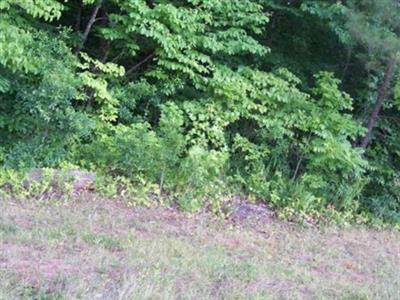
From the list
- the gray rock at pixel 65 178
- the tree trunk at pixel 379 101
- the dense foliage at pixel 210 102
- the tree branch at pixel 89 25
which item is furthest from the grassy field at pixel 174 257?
the tree branch at pixel 89 25

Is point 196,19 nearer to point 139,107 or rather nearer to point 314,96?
point 139,107

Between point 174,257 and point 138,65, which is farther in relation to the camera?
point 138,65

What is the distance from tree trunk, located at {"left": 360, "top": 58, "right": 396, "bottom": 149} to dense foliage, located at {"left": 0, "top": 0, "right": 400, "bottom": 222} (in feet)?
0.08

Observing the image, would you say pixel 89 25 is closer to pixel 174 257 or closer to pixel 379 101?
pixel 379 101

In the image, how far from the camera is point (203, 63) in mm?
10086

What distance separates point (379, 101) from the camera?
10.1m

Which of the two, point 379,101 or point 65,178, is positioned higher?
point 379,101

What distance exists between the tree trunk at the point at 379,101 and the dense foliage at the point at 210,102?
0.03 metres

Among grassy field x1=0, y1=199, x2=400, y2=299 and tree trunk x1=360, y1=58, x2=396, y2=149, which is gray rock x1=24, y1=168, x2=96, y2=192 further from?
tree trunk x1=360, y1=58, x2=396, y2=149

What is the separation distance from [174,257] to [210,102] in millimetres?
4601

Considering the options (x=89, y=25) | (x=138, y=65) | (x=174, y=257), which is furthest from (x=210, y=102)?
(x=174, y=257)

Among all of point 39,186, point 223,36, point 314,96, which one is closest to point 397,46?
point 314,96

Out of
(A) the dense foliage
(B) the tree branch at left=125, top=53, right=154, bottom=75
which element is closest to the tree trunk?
(A) the dense foliage

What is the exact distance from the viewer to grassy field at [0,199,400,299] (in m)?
4.50
